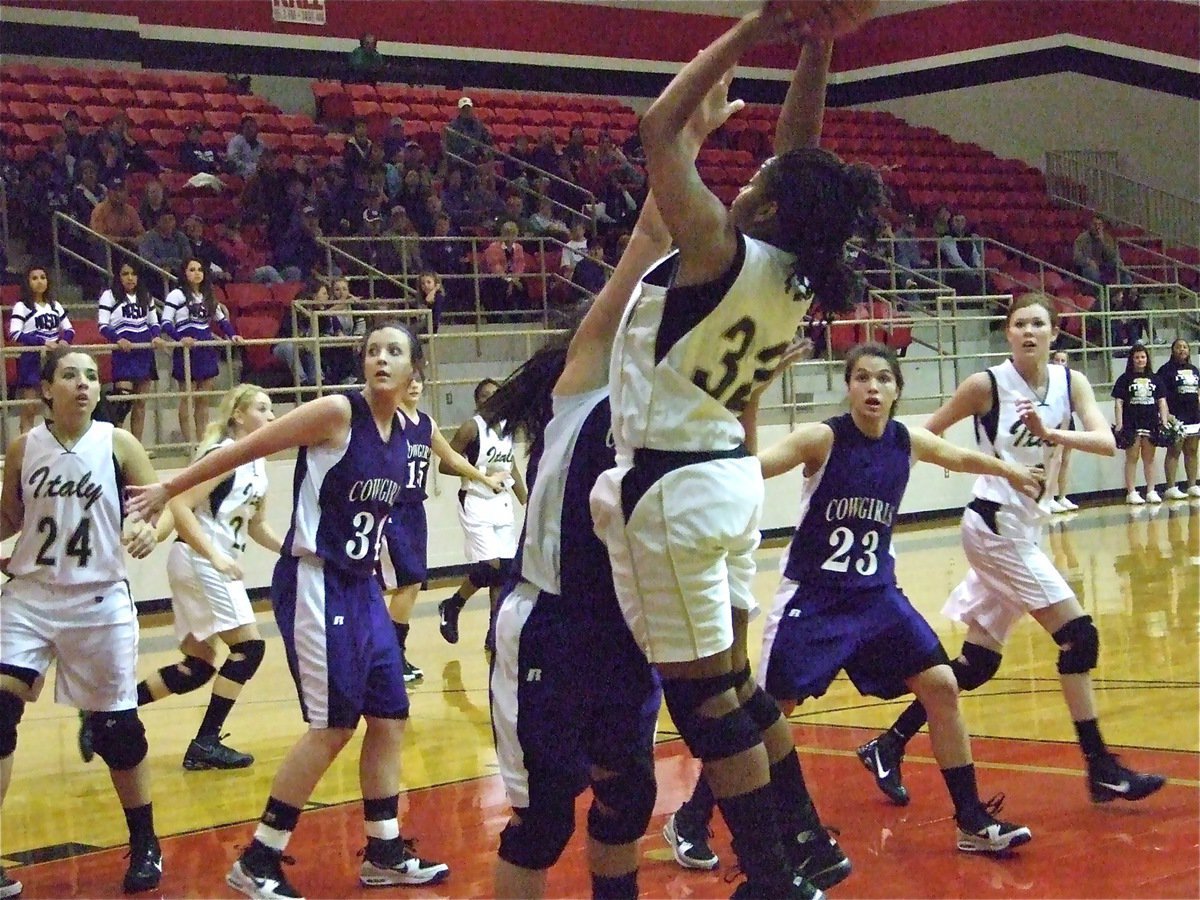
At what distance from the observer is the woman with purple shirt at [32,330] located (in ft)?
38.0

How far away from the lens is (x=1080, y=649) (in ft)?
17.5

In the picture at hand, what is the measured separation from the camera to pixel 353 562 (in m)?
4.83

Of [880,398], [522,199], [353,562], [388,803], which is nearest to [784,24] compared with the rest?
[880,398]

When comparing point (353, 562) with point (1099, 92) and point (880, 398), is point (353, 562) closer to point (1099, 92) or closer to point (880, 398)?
point (880, 398)

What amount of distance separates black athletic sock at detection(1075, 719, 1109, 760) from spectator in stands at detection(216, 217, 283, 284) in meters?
10.5

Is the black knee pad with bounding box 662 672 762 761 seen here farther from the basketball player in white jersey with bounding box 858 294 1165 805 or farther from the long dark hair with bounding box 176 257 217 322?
the long dark hair with bounding box 176 257 217 322

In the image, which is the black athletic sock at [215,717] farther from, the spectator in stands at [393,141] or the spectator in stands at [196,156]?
the spectator in stands at [393,141]

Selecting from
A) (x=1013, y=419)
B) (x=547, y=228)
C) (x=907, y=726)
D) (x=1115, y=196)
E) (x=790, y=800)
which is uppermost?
(x=1115, y=196)

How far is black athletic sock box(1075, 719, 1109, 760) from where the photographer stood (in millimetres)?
5172

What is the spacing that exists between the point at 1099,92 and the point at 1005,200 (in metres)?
3.17

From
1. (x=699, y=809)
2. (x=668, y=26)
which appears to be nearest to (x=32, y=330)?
(x=699, y=809)

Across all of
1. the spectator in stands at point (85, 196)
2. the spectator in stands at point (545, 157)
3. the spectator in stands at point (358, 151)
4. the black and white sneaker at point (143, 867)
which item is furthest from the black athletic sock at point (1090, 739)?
the spectator in stands at point (545, 157)

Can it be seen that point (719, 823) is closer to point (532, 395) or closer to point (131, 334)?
point (532, 395)

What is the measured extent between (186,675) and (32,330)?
A: 5.86 meters
